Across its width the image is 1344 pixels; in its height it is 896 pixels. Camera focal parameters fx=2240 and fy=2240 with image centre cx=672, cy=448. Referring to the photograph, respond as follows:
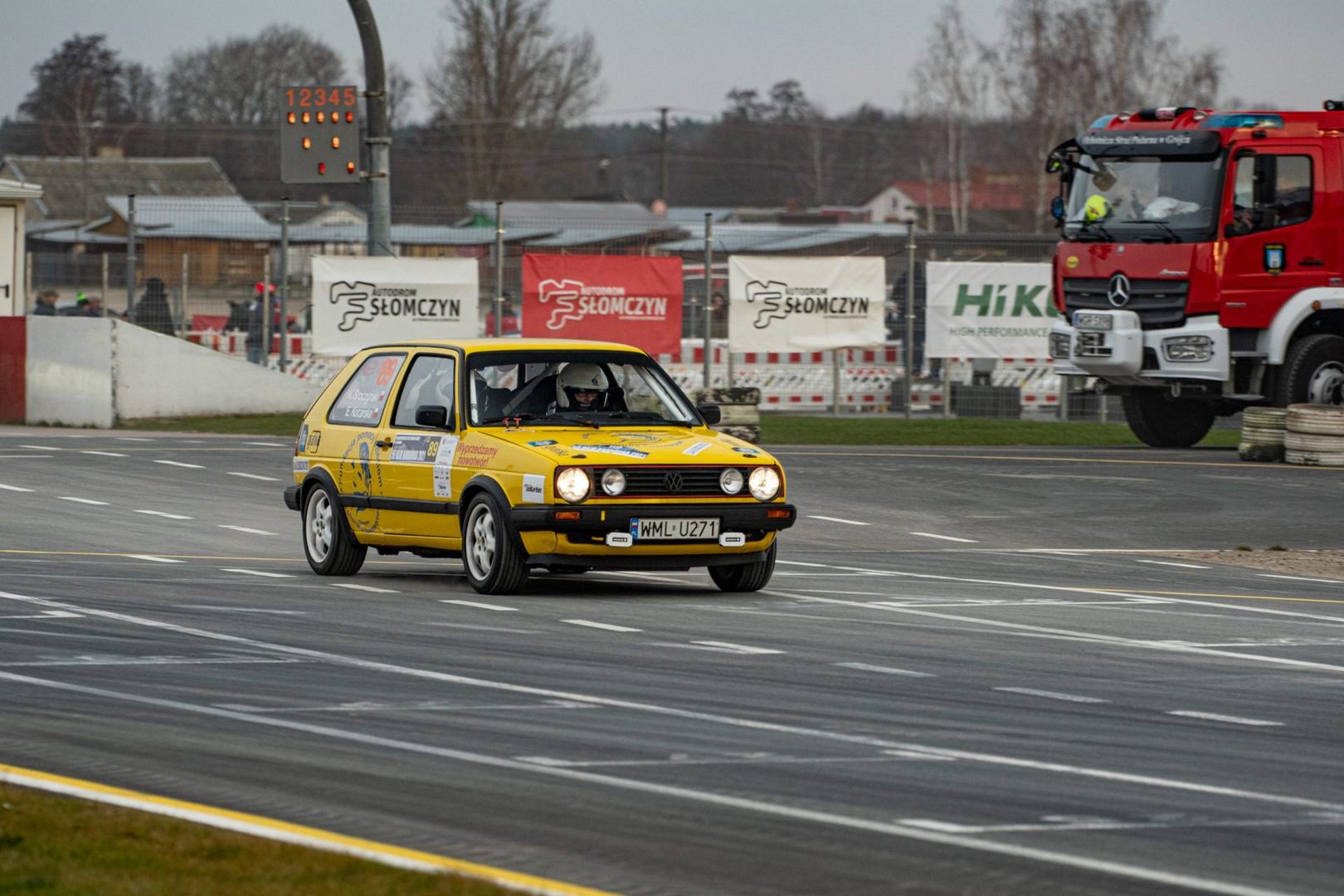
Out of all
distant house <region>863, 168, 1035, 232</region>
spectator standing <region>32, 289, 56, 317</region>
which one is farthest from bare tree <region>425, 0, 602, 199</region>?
spectator standing <region>32, 289, 56, 317</region>

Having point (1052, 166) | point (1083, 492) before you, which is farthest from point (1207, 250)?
point (1083, 492)

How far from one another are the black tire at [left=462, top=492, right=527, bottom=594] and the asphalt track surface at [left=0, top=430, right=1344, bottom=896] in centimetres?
17

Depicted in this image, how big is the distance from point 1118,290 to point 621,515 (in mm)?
13166

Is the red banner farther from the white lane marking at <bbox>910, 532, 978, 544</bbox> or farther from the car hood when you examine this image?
the car hood

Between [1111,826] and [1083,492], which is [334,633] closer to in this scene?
[1111,826]

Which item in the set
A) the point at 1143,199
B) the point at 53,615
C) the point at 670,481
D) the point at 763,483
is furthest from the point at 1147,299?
the point at 53,615

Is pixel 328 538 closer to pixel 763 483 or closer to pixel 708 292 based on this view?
pixel 763 483

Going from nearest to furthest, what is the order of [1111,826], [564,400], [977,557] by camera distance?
[1111,826]
[564,400]
[977,557]

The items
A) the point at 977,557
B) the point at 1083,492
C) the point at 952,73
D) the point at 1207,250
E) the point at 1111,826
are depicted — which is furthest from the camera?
the point at 952,73

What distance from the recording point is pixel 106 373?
1047 inches

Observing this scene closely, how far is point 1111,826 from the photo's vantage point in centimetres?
627

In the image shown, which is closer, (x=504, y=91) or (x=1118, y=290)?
(x=1118, y=290)

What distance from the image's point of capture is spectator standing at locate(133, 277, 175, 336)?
29641 mm

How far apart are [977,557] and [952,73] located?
230 ft
